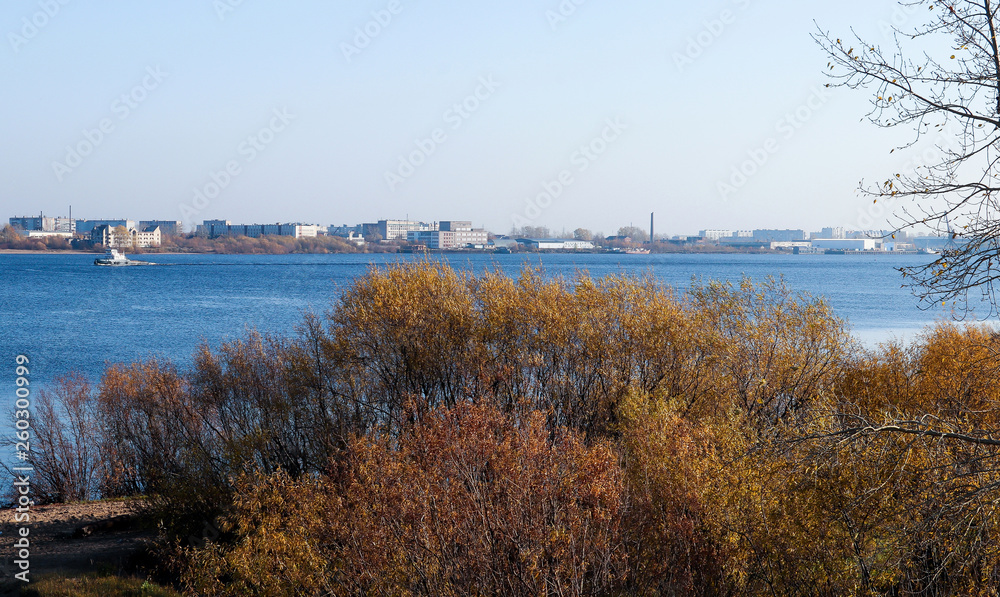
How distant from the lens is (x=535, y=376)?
27.1 meters

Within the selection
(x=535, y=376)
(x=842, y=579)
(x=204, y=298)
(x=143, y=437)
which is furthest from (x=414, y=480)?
(x=204, y=298)

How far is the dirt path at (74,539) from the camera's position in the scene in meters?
22.3

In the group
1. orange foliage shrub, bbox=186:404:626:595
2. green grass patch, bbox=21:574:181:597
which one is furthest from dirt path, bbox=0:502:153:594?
orange foliage shrub, bbox=186:404:626:595

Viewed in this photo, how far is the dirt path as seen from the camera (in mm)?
22344

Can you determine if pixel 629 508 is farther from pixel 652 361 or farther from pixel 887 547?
pixel 652 361

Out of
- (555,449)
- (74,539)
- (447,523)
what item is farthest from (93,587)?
(555,449)

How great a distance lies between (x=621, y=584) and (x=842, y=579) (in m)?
3.71

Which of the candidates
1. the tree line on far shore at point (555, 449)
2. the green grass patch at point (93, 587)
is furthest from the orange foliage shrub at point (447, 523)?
the green grass patch at point (93, 587)

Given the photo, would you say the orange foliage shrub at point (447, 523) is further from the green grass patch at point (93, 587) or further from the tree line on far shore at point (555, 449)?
the green grass patch at point (93, 587)

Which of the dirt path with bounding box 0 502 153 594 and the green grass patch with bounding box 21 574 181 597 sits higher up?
the green grass patch with bounding box 21 574 181 597

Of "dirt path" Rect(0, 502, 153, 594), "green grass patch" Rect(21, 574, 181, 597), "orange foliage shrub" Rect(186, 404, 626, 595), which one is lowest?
"dirt path" Rect(0, 502, 153, 594)

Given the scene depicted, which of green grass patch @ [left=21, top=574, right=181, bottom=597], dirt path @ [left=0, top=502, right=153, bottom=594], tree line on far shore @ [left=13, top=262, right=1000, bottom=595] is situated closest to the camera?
tree line on far shore @ [left=13, top=262, right=1000, bottom=595]

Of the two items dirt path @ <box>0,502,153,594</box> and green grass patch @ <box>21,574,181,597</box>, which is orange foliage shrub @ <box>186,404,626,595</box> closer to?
green grass patch @ <box>21,574,181,597</box>

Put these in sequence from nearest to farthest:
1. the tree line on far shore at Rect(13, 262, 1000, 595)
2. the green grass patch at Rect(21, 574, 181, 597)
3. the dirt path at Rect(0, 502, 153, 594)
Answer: the tree line on far shore at Rect(13, 262, 1000, 595), the green grass patch at Rect(21, 574, 181, 597), the dirt path at Rect(0, 502, 153, 594)
